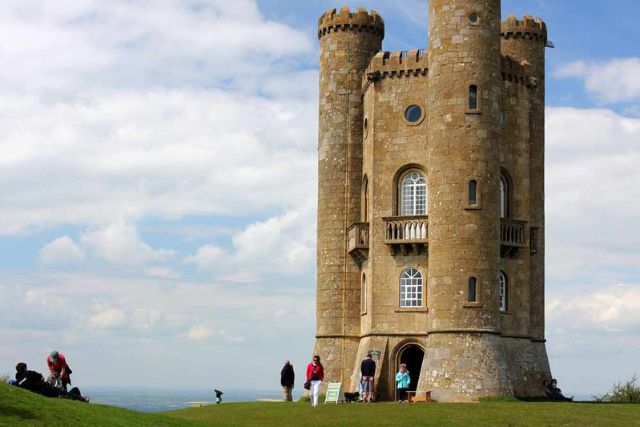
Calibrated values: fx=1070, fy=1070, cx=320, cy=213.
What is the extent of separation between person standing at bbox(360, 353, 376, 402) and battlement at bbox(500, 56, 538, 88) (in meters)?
15.4

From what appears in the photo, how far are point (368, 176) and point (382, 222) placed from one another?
2800mm

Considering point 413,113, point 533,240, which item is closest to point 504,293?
point 533,240

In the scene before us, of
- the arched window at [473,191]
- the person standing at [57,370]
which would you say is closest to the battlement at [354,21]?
the arched window at [473,191]

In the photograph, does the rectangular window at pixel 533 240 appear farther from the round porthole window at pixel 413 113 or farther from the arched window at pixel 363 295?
the arched window at pixel 363 295

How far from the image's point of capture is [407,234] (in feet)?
164

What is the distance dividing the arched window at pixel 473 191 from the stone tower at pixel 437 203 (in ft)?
0.42

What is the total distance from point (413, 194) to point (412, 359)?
810cm

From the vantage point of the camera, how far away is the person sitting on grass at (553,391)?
163 feet

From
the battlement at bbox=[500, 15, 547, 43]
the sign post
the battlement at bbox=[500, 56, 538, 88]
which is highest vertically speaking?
the battlement at bbox=[500, 15, 547, 43]

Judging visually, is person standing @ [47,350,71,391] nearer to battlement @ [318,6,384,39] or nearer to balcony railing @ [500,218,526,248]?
balcony railing @ [500,218,526,248]

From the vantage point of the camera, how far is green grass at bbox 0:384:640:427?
96.6 feet

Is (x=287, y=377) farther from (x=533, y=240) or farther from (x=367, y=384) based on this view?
(x=533, y=240)

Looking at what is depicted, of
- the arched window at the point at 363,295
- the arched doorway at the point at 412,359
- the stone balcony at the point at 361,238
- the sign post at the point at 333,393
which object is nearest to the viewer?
the sign post at the point at 333,393

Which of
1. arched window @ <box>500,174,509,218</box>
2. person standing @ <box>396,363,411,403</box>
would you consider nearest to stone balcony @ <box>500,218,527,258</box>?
arched window @ <box>500,174,509,218</box>
